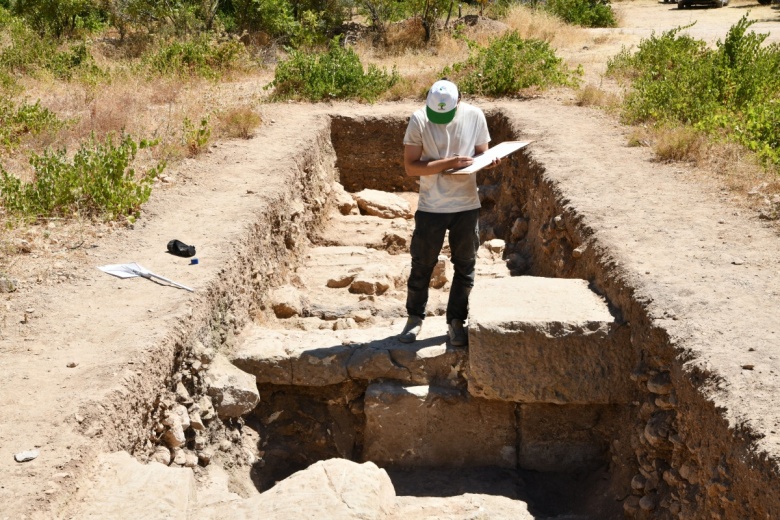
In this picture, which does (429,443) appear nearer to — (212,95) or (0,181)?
(0,181)

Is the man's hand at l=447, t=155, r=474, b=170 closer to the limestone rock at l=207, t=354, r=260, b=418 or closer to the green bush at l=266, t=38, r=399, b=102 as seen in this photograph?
the limestone rock at l=207, t=354, r=260, b=418

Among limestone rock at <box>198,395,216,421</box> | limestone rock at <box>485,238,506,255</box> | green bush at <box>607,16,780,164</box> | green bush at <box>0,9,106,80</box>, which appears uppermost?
green bush at <box>607,16,780,164</box>

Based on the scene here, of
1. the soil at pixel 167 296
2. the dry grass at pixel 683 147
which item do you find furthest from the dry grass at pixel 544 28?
the dry grass at pixel 683 147

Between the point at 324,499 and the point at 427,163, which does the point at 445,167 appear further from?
the point at 324,499

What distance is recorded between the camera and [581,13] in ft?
67.7

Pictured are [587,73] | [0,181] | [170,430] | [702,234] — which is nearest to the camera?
[170,430]

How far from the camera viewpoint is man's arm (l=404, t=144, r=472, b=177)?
4969 millimetres

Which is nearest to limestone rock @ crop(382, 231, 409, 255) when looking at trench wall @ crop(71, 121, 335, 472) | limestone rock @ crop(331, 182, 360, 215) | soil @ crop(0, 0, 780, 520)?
trench wall @ crop(71, 121, 335, 472)

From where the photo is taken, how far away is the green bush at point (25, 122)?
29.5 ft

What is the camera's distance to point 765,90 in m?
10.0

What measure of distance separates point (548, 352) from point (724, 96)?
617cm

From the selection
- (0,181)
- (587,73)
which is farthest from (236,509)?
(587,73)

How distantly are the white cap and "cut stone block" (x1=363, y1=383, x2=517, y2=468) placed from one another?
1799 millimetres

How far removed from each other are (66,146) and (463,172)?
5.26m
